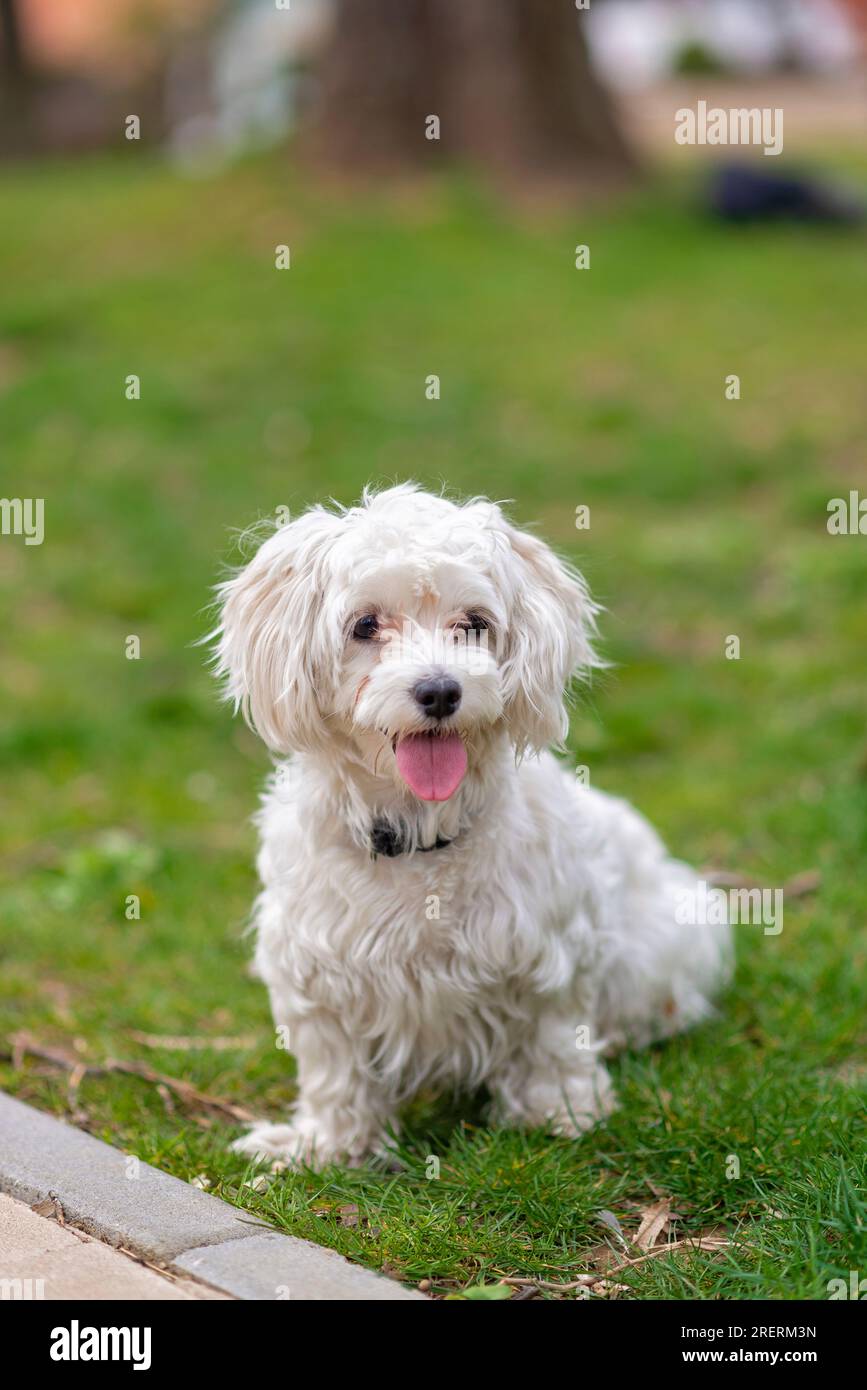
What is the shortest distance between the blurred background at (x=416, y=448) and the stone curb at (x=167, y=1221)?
23cm

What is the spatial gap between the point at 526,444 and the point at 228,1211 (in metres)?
6.44

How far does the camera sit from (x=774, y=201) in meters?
11.6

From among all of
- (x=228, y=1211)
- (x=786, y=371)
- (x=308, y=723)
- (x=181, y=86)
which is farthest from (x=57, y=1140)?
(x=181, y=86)

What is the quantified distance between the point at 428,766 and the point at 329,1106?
0.94m

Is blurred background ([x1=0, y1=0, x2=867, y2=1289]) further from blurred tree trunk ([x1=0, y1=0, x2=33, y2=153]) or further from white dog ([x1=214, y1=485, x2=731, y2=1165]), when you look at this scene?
blurred tree trunk ([x1=0, y1=0, x2=33, y2=153])

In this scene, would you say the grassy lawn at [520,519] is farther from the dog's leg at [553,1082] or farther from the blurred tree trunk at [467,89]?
the blurred tree trunk at [467,89]

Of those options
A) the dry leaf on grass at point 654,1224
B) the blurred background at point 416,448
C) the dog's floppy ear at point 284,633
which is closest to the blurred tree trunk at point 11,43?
the blurred background at point 416,448

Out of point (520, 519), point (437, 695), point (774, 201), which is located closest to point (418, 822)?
point (437, 695)

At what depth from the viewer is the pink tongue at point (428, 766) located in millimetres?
3246

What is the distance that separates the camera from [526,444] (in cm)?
907

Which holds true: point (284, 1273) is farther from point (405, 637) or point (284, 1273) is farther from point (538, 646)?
point (538, 646)

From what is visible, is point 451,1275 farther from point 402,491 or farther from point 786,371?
point 786,371
